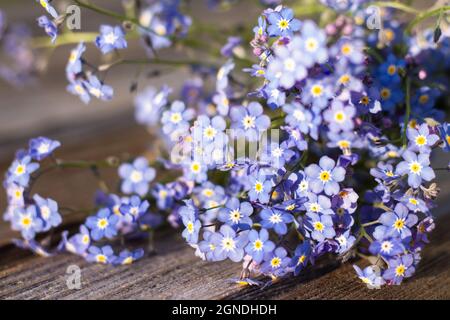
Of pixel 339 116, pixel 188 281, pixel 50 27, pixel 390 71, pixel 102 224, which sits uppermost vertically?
pixel 50 27

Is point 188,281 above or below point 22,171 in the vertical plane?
below

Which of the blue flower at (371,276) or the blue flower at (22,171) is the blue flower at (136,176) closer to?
the blue flower at (22,171)

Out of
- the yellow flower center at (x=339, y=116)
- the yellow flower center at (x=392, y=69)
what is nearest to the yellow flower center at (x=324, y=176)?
the yellow flower center at (x=339, y=116)

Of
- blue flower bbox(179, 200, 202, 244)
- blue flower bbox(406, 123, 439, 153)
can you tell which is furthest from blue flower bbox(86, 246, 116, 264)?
blue flower bbox(406, 123, 439, 153)

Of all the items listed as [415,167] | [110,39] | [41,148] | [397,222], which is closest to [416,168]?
[415,167]

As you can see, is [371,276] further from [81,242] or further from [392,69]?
[81,242]
